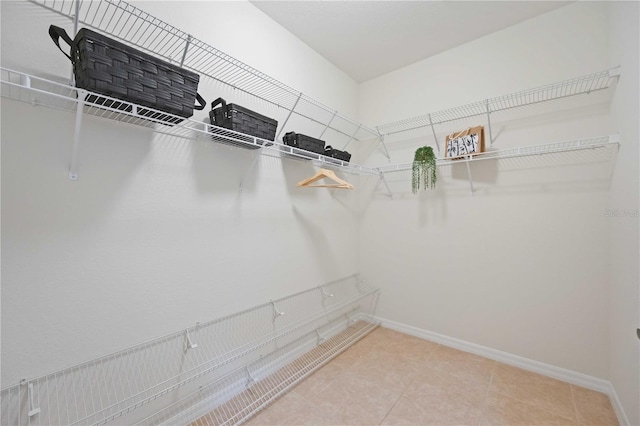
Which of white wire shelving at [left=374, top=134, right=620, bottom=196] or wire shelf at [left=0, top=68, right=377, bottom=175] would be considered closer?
wire shelf at [left=0, top=68, right=377, bottom=175]

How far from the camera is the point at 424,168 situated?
231cm

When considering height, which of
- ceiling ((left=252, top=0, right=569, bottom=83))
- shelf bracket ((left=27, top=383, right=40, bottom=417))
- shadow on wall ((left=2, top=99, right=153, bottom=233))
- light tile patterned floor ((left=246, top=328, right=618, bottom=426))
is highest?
ceiling ((left=252, top=0, right=569, bottom=83))

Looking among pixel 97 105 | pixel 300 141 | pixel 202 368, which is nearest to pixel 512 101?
pixel 300 141

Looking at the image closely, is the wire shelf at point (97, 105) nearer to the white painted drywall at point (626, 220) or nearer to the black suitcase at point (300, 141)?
the black suitcase at point (300, 141)

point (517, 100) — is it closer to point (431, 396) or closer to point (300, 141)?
point (300, 141)

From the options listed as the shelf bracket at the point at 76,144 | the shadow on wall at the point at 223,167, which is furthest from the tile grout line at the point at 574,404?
the shelf bracket at the point at 76,144

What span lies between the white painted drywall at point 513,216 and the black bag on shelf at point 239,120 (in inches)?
58.8

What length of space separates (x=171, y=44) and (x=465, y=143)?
2.04m

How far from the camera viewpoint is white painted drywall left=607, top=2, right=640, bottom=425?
52.3 inches

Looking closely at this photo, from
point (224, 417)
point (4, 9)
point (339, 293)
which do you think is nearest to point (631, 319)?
point (339, 293)

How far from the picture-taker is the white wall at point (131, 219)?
1070 mm

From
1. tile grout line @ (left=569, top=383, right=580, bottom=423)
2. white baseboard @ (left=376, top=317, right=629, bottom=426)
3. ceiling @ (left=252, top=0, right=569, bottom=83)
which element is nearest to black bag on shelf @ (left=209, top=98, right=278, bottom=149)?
ceiling @ (left=252, top=0, right=569, bottom=83)

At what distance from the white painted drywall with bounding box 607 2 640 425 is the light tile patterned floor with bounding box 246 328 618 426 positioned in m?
0.31

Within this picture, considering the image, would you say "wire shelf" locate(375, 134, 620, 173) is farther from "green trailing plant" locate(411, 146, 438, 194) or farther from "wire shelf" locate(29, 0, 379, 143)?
"wire shelf" locate(29, 0, 379, 143)
